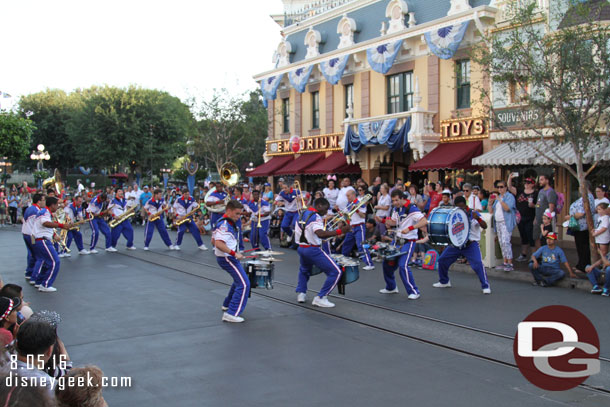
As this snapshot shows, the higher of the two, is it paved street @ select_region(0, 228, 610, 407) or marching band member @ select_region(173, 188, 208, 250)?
marching band member @ select_region(173, 188, 208, 250)

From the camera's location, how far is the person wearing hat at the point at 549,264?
36.6ft

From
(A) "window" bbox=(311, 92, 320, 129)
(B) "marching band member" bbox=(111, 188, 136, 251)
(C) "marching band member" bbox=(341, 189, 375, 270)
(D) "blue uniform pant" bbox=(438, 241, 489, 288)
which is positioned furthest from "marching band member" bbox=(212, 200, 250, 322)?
(A) "window" bbox=(311, 92, 320, 129)

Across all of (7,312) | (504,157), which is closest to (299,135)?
(504,157)

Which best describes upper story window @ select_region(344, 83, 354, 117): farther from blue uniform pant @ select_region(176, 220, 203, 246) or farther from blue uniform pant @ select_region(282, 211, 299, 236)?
blue uniform pant @ select_region(176, 220, 203, 246)

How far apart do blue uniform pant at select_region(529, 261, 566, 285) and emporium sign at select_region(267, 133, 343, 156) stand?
15380mm

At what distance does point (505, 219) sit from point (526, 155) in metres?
4.52

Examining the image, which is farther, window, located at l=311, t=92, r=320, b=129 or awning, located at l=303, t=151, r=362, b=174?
window, located at l=311, t=92, r=320, b=129

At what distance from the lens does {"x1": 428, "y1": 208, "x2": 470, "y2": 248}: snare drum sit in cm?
1060

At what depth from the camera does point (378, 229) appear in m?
16.2

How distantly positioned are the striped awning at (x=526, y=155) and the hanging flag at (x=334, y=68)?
8694mm

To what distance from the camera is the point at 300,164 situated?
27.8 m

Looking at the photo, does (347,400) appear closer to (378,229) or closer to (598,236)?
(598,236)

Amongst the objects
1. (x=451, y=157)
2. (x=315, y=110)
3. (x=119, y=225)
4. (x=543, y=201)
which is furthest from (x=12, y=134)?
(x=543, y=201)

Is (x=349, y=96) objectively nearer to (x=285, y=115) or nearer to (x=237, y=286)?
(x=285, y=115)
